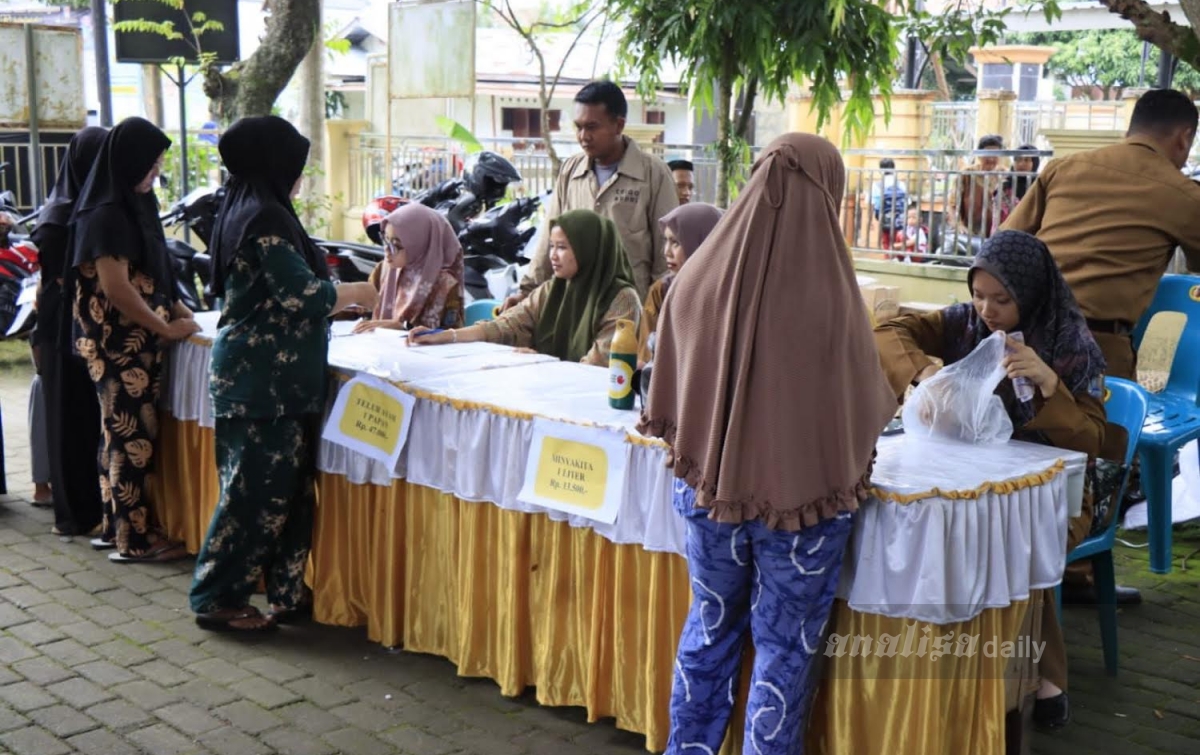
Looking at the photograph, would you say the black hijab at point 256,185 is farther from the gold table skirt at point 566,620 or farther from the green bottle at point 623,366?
the green bottle at point 623,366

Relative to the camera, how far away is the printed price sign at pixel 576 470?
326cm

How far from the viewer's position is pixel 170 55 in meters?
9.23

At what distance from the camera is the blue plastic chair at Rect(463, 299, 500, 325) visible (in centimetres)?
537

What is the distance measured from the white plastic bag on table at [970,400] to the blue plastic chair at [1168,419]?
170cm

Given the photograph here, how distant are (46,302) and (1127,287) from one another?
430 centimetres

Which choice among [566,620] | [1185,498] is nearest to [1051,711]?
[566,620]

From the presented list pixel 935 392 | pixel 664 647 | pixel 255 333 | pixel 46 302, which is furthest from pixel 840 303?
pixel 46 302

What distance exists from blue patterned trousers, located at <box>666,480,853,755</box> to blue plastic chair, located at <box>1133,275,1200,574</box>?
244 centimetres

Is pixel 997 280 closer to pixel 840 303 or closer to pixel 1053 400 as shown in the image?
pixel 1053 400

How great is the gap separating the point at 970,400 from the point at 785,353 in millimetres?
856

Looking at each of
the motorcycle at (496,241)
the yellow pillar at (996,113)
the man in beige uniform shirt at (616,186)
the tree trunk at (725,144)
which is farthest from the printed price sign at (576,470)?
the yellow pillar at (996,113)

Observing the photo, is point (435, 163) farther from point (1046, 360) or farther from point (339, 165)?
point (1046, 360)

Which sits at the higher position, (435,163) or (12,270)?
(435,163)

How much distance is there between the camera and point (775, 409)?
2.61 m
